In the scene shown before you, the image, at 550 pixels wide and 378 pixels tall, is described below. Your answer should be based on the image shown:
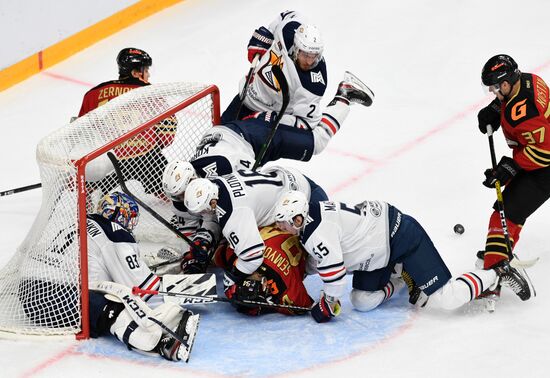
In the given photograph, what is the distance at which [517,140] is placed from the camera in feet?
19.0

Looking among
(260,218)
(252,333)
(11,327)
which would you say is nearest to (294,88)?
(260,218)

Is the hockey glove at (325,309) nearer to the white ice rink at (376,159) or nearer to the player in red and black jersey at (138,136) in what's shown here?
the white ice rink at (376,159)

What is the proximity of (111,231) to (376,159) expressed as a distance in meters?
2.14

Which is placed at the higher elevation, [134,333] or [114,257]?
[114,257]

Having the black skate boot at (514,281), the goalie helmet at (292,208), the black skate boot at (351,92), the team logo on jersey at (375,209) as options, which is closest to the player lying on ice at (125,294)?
the goalie helmet at (292,208)

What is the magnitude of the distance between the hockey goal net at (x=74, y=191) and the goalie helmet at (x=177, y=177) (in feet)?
0.73

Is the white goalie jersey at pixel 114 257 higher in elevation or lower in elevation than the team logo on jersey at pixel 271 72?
lower

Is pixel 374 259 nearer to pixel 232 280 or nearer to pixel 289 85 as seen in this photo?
pixel 232 280

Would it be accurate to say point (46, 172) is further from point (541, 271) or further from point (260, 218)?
point (541, 271)

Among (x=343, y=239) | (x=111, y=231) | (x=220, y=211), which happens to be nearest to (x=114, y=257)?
(x=111, y=231)

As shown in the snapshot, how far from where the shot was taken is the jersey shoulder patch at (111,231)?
5.49 metres

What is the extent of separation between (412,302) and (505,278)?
421 millimetres

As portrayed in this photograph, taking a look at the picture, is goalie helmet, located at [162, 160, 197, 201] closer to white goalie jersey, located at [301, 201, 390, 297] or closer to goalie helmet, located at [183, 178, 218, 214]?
goalie helmet, located at [183, 178, 218, 214]

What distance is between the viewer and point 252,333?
18.0ft
